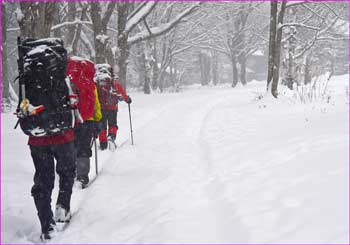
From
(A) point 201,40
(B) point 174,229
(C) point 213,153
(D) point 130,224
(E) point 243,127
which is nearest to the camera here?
(B) point 174,229

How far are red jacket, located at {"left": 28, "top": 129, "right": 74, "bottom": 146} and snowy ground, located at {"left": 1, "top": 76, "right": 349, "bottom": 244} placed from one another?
3.34 ft

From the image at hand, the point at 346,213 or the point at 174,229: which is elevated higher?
the point at 346,213

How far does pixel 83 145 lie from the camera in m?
6.07

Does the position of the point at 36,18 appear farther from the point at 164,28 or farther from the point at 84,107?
the point at 164,28

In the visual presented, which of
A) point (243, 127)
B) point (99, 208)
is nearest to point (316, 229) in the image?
point (99, 208)

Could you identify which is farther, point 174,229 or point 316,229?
point 174,229

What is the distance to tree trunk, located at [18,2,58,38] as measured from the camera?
7.76 metres

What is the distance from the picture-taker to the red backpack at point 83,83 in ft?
17.7

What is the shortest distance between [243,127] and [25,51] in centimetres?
625

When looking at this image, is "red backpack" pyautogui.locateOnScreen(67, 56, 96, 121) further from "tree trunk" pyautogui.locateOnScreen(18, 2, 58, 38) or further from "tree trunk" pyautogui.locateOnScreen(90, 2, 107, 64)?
"tree trunk" pyautogui.locateOnScreen(90, 2, 107, 64)

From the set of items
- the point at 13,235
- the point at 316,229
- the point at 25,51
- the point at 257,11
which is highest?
the point at 257,11

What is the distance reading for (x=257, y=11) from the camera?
3884 centimetres

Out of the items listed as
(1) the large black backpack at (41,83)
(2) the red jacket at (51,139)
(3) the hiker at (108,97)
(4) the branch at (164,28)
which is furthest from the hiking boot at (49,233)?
(4) the branch at (164,28)

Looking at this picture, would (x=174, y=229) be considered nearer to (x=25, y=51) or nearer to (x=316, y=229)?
(x=316, y=229)
